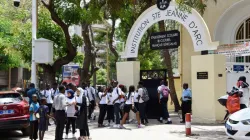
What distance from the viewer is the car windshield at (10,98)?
11.7m

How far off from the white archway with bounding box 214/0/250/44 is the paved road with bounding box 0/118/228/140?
912cm

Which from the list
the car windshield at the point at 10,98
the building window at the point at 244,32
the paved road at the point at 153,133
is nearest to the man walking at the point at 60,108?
the paved road at the point at 153,133

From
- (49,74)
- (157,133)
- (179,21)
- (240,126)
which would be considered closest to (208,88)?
(179,21)

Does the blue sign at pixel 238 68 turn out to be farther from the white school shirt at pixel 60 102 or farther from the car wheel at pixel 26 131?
the car wheel at pixel 26 131

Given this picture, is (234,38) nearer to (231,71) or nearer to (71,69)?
(231,71)

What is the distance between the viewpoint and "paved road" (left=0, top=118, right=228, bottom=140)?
11336 millimetres

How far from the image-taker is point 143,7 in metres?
20.5

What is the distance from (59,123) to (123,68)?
7065mm

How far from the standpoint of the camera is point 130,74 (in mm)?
16703

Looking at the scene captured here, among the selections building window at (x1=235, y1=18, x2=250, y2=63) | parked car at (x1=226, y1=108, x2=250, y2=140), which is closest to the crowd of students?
parked car at (x1=226, y1=108, x2=250, y2=140)

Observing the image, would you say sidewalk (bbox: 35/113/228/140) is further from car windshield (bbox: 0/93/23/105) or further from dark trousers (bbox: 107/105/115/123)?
car windshield (bbox: 0/93/23/105)

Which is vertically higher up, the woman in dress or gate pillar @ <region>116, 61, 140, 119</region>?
gate pillar @ <region>116, 61, 140, 119</region>

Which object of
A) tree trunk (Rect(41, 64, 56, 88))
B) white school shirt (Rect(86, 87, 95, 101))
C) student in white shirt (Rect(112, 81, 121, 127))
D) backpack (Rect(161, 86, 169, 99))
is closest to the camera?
A: student in white shirt (Rect(112, 81, 121, 127))

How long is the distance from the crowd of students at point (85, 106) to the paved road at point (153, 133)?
0.63 metres
